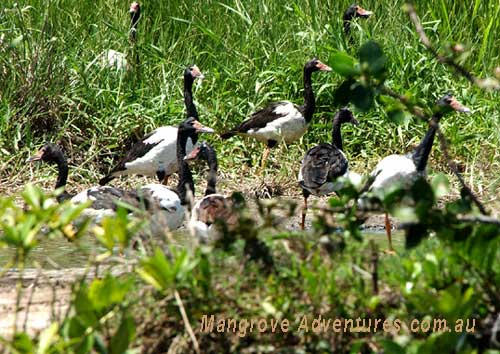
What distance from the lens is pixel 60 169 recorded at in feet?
A: 30.4

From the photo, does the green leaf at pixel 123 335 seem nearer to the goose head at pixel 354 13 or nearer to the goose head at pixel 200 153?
the goose head at pixel 200 153

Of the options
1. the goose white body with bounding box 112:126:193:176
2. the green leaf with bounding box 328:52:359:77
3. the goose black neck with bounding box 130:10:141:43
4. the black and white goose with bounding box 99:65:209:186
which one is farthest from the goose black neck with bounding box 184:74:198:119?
the green leaf with bounding box 328:52:359:77

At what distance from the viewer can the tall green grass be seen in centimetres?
1017

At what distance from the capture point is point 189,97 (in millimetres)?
10266

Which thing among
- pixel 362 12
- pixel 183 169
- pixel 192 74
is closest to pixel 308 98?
pixel 192 74

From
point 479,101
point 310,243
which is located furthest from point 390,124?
point 310,243

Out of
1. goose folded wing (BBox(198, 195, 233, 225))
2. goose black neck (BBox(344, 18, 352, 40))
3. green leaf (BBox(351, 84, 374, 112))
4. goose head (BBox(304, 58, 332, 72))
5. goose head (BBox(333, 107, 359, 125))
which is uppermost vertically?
goose black neck (BBox(344, 18, 352, 40))

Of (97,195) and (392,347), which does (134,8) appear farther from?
(392,347)

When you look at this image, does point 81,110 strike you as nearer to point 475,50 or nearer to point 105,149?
point 105,149

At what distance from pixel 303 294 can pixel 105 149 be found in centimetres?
650

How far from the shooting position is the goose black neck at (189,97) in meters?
10.2

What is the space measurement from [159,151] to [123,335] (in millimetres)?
6243

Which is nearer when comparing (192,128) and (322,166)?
(322,166)

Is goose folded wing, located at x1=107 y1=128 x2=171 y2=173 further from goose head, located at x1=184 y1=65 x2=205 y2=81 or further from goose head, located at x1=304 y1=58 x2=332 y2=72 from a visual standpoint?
goose head, located at x1=304 y1=58 x2=332 y2=72
